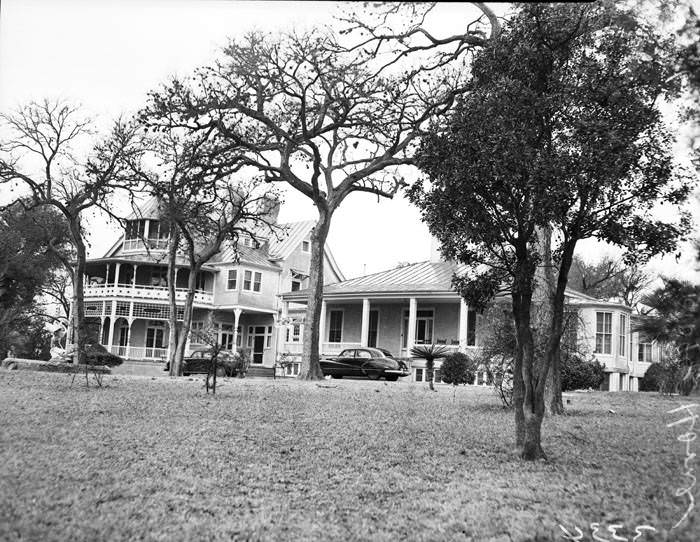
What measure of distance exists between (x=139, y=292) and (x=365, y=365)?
63.0ft

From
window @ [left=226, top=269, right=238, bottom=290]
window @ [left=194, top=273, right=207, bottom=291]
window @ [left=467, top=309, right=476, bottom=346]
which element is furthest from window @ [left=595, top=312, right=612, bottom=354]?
window @ [left=194, top=273, right=207, bottom=291]

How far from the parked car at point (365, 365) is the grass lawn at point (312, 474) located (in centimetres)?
1595

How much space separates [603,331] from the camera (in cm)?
2881

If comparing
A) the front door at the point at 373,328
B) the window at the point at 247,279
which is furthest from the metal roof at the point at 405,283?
the window at the point at 247,279

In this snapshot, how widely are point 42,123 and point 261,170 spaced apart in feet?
26.8

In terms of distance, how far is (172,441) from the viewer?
28.9 ft

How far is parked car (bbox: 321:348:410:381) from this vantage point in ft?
92.6

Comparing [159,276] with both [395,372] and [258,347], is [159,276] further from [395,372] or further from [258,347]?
[395,372]

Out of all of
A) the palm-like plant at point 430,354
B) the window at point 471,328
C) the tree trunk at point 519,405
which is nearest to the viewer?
the tree trunk at point 519,405

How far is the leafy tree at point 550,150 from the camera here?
7.79 metres

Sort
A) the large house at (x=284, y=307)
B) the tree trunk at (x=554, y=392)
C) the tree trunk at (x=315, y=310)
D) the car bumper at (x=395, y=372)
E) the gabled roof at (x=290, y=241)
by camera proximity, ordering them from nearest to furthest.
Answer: the tree trunk at (x=554, y=392)
the tree trunk at (x=315, y=310)
the car bumper at (x=395, y=372)
the large house at (x=284, y=307)
the gabled roof at (x=290, y=241)

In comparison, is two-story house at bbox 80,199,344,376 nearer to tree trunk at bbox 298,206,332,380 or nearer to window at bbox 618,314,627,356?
tree trunk at bbox 298,206,332,380

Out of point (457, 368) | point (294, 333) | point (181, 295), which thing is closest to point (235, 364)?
point (457, 368)

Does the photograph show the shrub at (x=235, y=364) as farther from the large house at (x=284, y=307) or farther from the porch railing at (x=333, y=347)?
the porch railing at (x=333, y=347)
